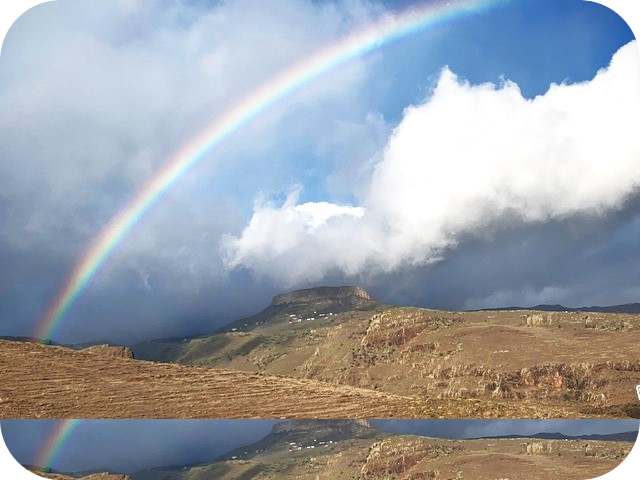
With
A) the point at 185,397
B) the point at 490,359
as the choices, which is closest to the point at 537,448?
the point at 185,397

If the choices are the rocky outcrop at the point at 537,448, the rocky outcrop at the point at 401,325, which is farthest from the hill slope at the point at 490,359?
Answer: the rocky outcrop at the point at 537,448

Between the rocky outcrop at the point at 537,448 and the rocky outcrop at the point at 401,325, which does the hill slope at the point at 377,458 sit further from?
the rocky outcrop at the point at 401,325

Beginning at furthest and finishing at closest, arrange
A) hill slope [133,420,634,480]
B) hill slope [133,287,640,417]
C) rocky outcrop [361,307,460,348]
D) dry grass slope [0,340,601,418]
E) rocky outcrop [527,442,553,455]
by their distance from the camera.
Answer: rocky outcrop [361,307,460,348], hill slope [133,287,640,417], dry grass slope [0,340,601,418], rocky outcrop [527,442,553,455], hill slope [133,420,634,480]

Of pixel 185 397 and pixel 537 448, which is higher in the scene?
pixel 185 397

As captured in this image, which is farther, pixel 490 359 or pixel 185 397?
pixel 490 359

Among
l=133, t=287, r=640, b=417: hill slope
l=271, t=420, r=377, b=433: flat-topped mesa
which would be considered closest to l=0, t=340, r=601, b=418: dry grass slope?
l=271, t=420, r=377, b=433: flat-topped mesa

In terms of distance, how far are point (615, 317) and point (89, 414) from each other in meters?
73.2

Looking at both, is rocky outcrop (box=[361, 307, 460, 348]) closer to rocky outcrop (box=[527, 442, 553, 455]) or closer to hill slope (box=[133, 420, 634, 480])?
rocky outcrop (box=[527, 442, 553, 455])

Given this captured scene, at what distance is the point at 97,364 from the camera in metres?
14.8

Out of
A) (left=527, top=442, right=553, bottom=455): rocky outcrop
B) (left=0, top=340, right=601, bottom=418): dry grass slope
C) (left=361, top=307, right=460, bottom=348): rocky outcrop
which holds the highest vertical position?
(left=361, top=307, right=460, bottom=348): rocky outcrop

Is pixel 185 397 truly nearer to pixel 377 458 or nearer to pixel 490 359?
pixel 377 458

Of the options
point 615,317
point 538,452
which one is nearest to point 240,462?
point 538,452

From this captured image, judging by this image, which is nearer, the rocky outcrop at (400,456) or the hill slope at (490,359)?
the rocky outcrop at (400,456)

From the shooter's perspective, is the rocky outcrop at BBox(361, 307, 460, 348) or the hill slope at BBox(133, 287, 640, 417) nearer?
the hill slope at BBox(133, 287, 640, 417)
